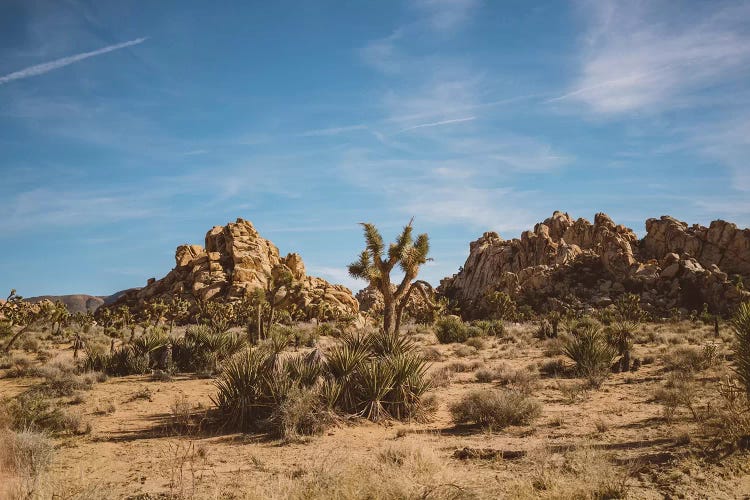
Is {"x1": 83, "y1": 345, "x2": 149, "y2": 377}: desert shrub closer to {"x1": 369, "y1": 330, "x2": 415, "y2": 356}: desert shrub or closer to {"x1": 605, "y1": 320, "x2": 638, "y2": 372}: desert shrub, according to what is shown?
{"x1": 369, "y1": 330, "x2": 415, "y2": 356}: desert shrub

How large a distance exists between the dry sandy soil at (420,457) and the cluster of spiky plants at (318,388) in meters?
0.48

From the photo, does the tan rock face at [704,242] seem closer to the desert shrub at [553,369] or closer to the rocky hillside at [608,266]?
the rocky hillside at [608,266]

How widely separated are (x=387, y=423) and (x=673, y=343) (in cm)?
1945

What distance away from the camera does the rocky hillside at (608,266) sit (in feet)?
197

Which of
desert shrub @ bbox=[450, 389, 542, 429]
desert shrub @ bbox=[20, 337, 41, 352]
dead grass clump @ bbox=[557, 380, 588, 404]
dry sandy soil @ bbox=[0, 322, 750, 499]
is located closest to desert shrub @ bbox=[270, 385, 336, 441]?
dry sandy soil @ bbox=[0, 322, 750, 499]

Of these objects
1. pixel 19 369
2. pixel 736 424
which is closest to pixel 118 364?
pixel 19 369

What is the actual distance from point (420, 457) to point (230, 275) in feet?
222

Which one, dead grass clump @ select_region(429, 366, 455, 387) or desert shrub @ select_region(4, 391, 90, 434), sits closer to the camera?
desert shrub @ select_region(4, 391, 90, 434)

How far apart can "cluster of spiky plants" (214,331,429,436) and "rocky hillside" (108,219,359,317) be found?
5008 centimetres

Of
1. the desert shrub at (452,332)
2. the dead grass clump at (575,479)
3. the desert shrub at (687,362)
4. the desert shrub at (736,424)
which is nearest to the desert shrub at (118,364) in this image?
the dead grass clump at (575,479)

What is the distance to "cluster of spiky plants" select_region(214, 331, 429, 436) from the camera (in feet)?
32.8

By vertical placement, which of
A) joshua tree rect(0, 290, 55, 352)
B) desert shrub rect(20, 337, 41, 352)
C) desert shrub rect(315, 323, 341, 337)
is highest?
joshua tree rect(0, 290, 55, 352)

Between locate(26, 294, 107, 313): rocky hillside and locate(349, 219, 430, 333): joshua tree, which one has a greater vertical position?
locate(26, 294, 107, 313): rocky hillside

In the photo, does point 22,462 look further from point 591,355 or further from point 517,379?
point 591,355
